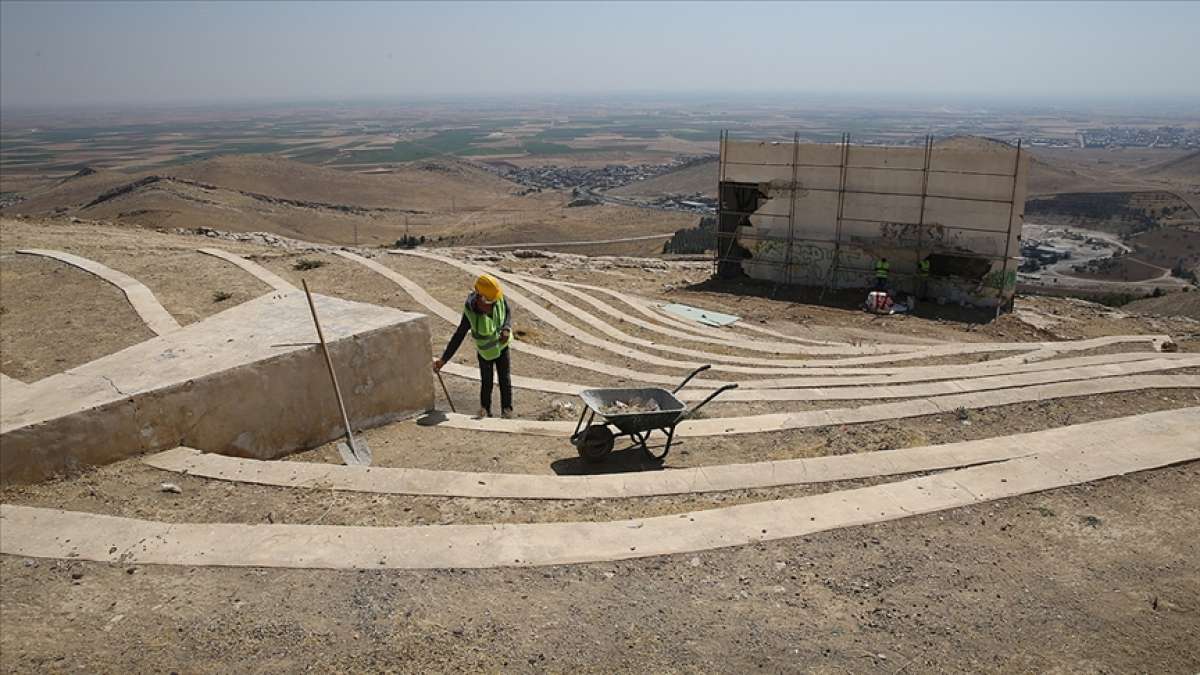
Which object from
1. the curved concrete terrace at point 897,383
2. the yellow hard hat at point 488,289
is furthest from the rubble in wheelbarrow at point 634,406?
the yellow hard hat at point 488,289

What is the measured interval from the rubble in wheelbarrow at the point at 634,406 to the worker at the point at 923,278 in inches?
611

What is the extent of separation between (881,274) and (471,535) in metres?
18.1

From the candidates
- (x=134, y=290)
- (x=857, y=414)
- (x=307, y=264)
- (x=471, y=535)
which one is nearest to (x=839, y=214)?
(x=307, y=264)

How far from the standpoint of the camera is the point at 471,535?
5.58 meters

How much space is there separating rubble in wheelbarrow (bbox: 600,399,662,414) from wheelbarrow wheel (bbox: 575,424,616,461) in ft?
1.19

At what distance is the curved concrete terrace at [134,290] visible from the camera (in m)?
11.6

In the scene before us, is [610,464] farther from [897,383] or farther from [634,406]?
[897,383]

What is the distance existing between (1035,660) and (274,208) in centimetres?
6542

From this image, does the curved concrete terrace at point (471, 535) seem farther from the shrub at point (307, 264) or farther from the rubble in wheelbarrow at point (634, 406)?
the shrub at point (307, 264)

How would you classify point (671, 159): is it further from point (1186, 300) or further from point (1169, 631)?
point (1169, 631)

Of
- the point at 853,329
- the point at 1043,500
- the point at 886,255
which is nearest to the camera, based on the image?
the point at 1043,500

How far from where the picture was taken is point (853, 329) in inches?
725

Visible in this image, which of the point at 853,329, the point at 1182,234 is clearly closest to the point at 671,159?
the point at 1182,234

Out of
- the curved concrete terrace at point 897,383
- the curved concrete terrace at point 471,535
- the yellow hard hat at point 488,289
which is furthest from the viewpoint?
the curved concrete terrace at point 897,383
